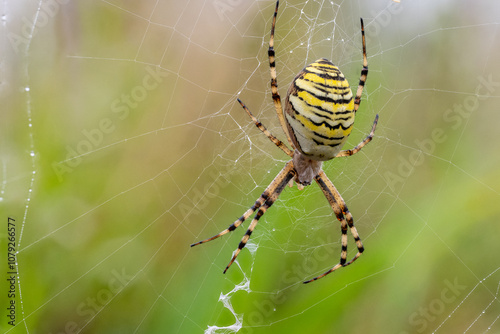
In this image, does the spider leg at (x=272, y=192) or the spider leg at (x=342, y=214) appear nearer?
the spider leg at (x=272, y=192)

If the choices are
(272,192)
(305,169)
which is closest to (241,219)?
(272,192)

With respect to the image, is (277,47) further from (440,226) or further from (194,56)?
(440,226)

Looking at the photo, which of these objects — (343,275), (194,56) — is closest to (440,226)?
Result: (343,275)

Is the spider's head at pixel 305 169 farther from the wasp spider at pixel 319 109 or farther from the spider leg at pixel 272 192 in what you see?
the wasp spider at pixel 319 109

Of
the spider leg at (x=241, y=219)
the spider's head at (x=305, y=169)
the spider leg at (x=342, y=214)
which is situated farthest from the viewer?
the spider leg at (x=342, y=214)

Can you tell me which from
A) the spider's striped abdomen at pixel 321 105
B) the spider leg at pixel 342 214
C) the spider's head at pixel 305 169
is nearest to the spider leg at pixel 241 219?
the spider's head at pixel 305 169

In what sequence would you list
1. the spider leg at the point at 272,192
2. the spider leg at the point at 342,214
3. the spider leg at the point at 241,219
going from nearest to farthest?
the spider leg at the point at 241,219 → the spider leg at the point at 272,192 → the spider leg at the point at 342,214

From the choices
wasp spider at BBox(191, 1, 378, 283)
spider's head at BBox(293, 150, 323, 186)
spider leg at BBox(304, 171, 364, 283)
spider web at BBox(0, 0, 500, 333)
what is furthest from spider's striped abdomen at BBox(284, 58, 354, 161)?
spider leg at BBox(304, 171, 364, 283)

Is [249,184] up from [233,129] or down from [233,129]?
down
